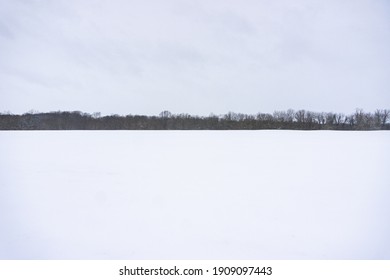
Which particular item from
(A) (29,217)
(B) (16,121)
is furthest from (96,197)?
(B) (16,121)

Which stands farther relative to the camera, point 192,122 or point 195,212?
point 192,122

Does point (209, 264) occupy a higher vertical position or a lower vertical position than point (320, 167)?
lower

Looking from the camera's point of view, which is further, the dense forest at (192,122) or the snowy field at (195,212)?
the dense forest at (192,122)

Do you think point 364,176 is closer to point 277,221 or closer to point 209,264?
point 277,221

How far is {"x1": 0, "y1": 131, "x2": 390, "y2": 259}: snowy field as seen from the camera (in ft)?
→ 15.0

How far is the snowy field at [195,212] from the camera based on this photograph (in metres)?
4.58

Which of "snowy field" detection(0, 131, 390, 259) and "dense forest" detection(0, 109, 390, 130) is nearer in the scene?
"snowy field" detection(0, 131, 390, 259)

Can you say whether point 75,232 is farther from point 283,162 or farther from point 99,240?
point 283,162

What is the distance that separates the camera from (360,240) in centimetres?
491

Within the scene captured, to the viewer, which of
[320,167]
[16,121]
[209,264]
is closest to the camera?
[209,264]

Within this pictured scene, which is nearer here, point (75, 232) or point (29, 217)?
point (75, 232)

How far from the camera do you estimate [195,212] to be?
5984 millimetres

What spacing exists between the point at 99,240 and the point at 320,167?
799 cm

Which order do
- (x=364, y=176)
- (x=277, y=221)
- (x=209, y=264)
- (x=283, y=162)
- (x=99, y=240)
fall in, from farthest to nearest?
(x=283, y=162) < (x=364, y=176) < (x=277, y=221) < (x=99, y=240) < (x=209, y=264)
